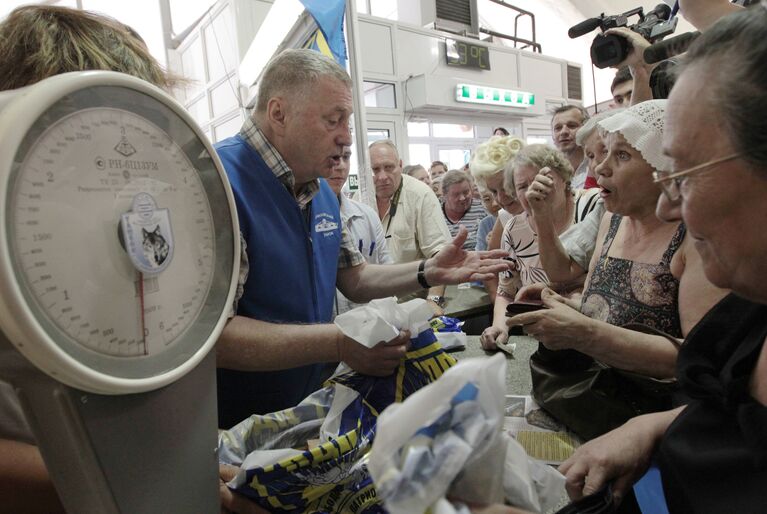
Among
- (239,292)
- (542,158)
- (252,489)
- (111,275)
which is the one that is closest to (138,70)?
(111,275)

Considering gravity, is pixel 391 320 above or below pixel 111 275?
below

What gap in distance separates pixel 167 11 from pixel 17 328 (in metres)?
8.27

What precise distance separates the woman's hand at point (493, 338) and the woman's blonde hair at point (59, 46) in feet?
4.49

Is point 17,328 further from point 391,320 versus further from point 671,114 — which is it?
point 671,114

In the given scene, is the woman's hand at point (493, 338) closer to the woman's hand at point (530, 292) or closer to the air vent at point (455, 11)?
the woman's hand at point (530, 292)

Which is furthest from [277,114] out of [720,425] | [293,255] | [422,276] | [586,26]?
[586,26]

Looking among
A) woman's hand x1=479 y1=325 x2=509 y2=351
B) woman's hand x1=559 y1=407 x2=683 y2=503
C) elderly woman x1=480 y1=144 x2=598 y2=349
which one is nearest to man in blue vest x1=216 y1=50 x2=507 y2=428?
woman's hand x1=479 y1=325 x2=509 y2=351

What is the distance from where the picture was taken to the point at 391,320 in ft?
2.77

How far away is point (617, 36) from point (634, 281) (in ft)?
4.07

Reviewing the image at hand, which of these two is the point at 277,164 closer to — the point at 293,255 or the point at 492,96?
the point at 293,255

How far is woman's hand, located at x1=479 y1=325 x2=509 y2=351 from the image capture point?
1697mm

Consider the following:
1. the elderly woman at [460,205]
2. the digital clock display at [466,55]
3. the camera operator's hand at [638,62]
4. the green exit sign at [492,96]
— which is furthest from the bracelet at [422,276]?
the digital clock display at [466,55]

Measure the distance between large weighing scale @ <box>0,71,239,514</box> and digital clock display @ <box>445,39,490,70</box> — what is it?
652cm

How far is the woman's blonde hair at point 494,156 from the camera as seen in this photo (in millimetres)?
2693
